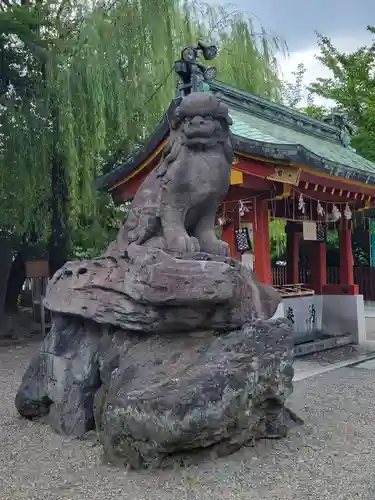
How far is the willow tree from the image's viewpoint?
8547 millimetres

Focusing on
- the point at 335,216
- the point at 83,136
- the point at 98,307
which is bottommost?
the point at 98,307

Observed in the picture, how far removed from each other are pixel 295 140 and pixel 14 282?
6342mm

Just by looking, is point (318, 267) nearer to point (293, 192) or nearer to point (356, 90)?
point (293, 192)

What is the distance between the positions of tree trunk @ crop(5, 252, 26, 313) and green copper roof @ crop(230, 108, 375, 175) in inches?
219

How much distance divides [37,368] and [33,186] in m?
4.91

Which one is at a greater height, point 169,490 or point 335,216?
point 335,216

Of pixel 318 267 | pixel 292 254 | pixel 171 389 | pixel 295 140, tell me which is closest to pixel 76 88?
pixel 295 140

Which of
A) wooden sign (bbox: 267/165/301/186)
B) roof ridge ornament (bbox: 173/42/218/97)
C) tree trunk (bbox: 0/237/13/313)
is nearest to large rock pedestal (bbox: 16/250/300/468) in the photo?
wooden sign (bbox: 267/165/301/186)

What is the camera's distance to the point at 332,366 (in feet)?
22.2

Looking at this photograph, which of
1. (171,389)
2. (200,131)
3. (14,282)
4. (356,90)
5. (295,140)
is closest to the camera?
(171,389)

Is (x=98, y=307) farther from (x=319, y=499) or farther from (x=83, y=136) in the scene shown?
(x=83, y=136)

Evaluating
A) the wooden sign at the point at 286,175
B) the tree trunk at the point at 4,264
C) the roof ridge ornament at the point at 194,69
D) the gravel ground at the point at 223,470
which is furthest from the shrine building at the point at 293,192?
the tree trunk at the point at 4,264

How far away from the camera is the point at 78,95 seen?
8609 mm

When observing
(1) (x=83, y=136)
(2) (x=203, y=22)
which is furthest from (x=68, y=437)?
(2) (x=203, y=22)
